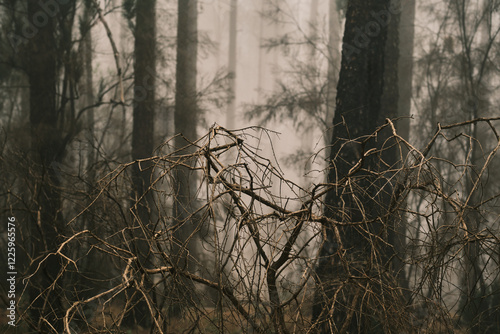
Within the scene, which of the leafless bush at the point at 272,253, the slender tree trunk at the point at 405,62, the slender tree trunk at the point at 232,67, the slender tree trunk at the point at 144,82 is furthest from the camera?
the slender tree trunk at the point at 405,62

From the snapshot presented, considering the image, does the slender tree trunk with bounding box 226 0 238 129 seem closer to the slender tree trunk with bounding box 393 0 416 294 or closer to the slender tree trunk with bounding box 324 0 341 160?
the slender tree trunk with bounding box 324 0 341 160

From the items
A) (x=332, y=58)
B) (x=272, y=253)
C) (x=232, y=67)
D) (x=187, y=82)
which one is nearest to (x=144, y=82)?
(x=187, y=82)

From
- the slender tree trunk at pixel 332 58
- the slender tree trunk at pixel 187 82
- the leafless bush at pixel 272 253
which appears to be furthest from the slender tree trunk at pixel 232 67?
the leafless bush at pixel 272 253

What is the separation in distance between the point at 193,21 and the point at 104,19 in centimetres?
88

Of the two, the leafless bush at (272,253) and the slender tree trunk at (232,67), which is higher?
the slender tree trunk at (232,67)

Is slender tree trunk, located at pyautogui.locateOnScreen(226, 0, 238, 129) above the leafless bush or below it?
above

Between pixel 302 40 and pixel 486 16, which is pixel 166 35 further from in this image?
pixel 486 16

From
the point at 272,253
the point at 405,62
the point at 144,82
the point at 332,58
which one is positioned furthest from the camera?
the point at 405,62

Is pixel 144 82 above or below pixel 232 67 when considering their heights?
below

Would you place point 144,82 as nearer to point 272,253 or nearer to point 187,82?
point 187,82

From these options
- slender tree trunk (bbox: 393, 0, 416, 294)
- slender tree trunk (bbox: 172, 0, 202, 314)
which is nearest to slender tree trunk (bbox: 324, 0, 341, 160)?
slender tree trunk (bbox: 393, 0, 416, 294)

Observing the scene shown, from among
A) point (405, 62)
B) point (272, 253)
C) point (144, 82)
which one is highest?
point (405, 62)

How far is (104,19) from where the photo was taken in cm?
595

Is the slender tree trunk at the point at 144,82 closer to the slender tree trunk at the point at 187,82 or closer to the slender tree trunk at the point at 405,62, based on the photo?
the slender tree trunk at the point at 187,82
